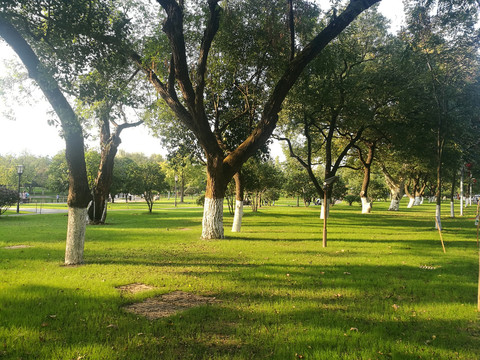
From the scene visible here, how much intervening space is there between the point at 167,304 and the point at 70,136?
4.65 metres

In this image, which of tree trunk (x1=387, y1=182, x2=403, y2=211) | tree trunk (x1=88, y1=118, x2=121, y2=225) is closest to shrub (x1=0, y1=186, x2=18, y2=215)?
tree trunk (x1=88, y1=118, x2=121, y2=225)

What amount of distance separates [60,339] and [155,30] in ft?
42.0

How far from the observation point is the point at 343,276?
6.95 meters

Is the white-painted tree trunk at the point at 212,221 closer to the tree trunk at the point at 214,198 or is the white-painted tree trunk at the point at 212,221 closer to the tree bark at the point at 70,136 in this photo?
the tree trunk at the point at 214,198

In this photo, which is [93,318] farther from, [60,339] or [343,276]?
[343,276]

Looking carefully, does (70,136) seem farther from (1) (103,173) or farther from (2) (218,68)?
(1) (103,173)

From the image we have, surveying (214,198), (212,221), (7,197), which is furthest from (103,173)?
(214,198)

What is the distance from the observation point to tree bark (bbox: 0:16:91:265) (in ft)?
22.6

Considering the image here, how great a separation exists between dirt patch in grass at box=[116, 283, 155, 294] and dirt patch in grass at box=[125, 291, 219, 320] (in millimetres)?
528

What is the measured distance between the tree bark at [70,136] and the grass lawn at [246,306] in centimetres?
73

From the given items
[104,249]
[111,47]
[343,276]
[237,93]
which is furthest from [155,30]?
[343,276]

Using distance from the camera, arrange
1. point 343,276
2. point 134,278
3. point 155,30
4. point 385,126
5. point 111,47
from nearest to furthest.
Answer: point 134,278
point 343,276
point 111,47
point 155,30
point 385,126

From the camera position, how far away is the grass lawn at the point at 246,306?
3.52 metres

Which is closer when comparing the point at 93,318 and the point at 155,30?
the point at 93,318
